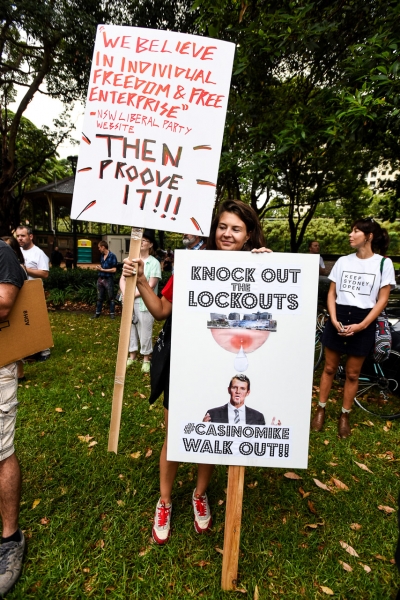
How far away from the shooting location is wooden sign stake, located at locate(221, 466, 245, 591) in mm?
1705

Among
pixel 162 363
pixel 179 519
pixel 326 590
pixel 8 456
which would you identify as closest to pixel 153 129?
pixel 162 363

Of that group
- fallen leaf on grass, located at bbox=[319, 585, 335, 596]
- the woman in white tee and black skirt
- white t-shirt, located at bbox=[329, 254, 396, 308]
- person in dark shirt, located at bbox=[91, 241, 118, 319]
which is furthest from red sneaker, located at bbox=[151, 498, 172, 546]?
person in dark shirt, located at bbox=[91, 241, 118, 319]

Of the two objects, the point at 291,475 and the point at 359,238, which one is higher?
the point at 359,238

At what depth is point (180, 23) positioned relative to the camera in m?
8.61

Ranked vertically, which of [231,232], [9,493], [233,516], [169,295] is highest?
[231,232]

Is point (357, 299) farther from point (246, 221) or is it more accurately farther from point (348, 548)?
point (348, 548)

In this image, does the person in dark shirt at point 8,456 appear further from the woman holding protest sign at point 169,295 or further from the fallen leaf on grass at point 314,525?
the fallen leaf on grass at point 314,525

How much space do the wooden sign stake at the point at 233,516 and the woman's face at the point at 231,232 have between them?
3.81ft

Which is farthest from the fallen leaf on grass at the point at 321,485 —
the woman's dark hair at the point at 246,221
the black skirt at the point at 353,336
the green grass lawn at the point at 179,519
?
the woman's dark hair at the point at 246,221

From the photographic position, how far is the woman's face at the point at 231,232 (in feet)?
6.01

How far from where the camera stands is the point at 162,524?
2.12m

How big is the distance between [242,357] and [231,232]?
67 centimetres

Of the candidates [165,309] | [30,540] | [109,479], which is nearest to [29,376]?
[109,479]

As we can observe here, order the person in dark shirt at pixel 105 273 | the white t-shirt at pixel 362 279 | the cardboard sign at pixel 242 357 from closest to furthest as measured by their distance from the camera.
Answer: the cardboard sign at pixel 242 357
the white t-shirt at pixel 362 279
the person in dark shirt at pixel 105 273
